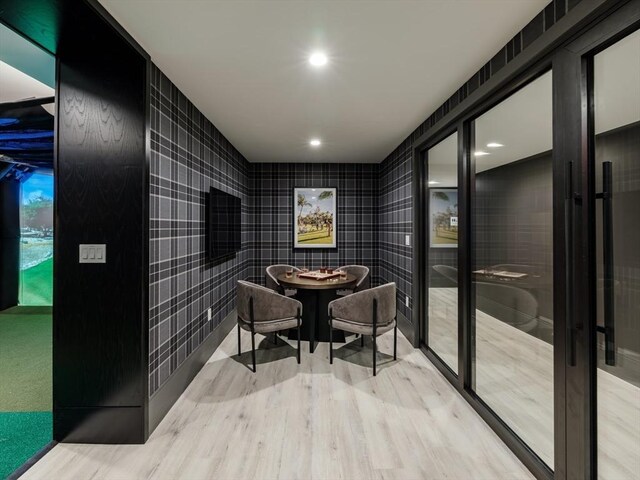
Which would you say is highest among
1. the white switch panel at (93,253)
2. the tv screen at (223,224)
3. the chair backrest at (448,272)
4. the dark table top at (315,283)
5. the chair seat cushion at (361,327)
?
the tv screen at (223,224)

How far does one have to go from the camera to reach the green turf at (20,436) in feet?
5.77

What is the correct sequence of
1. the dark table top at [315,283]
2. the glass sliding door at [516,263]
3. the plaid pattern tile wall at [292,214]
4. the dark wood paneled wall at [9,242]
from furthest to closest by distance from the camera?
the plaid pattern tile wall at [292,214], the dark wood paneled wall at [9,242], the dark table top at [315,283], the glass sliding door at [516,263]

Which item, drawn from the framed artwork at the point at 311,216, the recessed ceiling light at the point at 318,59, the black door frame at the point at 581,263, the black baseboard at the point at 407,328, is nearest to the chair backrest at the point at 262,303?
the black baseboard at the point at 407,328

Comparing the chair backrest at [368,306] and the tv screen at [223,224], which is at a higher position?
the tv screen at [223,224]

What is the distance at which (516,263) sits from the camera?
192cm

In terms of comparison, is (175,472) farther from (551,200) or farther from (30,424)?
(551,200)

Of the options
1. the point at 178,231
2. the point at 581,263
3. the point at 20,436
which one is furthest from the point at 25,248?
the point at 581,263

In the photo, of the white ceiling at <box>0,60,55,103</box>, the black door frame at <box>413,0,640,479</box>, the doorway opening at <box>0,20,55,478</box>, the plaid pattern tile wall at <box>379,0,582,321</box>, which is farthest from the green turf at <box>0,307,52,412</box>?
the plaid pattern tile wall at <box>379,0,582,321</box>

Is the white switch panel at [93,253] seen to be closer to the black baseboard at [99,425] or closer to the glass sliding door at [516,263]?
the black baseboard at [99,425]

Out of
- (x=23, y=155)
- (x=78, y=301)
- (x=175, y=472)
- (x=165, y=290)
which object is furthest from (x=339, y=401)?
(x=23, y=155)

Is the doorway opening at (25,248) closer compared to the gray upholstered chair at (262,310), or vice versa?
the doorway opening at (25,248)

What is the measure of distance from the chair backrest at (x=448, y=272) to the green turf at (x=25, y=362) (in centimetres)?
340

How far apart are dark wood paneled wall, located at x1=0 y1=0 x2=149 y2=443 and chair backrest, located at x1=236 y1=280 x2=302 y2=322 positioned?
107 centimetres

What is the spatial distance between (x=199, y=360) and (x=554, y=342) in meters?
2.79
